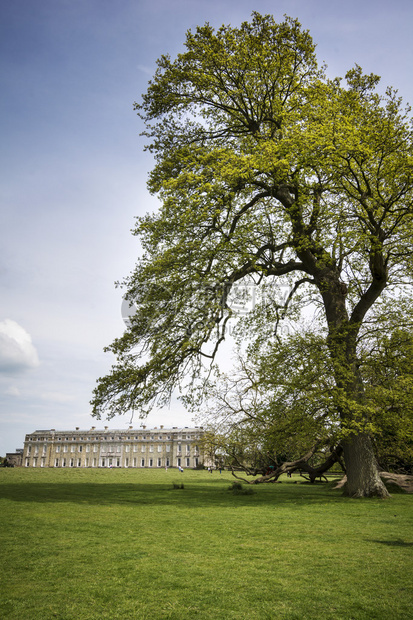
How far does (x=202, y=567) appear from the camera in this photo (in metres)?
6.20

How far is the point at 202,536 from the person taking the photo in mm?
8539

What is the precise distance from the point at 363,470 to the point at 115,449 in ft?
392

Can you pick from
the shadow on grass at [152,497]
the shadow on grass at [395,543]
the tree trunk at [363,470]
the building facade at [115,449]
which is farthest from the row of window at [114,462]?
the shadow on grass at [395,543]

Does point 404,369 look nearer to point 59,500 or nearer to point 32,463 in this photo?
point 59,500

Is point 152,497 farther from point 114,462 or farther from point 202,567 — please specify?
point 114,462

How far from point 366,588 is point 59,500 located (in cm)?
1189

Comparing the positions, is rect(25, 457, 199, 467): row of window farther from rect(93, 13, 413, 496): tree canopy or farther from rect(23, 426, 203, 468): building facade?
rect(93, 13, 413, 496): tree canopy

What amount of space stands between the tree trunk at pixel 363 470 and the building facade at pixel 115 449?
108m

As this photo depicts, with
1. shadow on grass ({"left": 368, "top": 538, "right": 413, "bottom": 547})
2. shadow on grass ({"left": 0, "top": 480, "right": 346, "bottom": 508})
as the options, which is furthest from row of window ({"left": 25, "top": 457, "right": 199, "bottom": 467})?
shadow on grass ({"left": 368, "top": 538, "right": 413, "bottom": 547})

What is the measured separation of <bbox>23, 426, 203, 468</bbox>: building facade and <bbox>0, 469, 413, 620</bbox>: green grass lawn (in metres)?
115

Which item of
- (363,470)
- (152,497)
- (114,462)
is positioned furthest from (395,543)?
(114,462)

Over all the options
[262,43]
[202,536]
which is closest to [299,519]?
[202,536]

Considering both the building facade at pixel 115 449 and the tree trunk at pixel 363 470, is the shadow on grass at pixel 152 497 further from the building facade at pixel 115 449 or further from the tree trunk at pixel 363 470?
the building facade at pixel 115 449

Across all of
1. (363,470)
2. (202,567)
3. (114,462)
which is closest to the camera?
(202,567)
